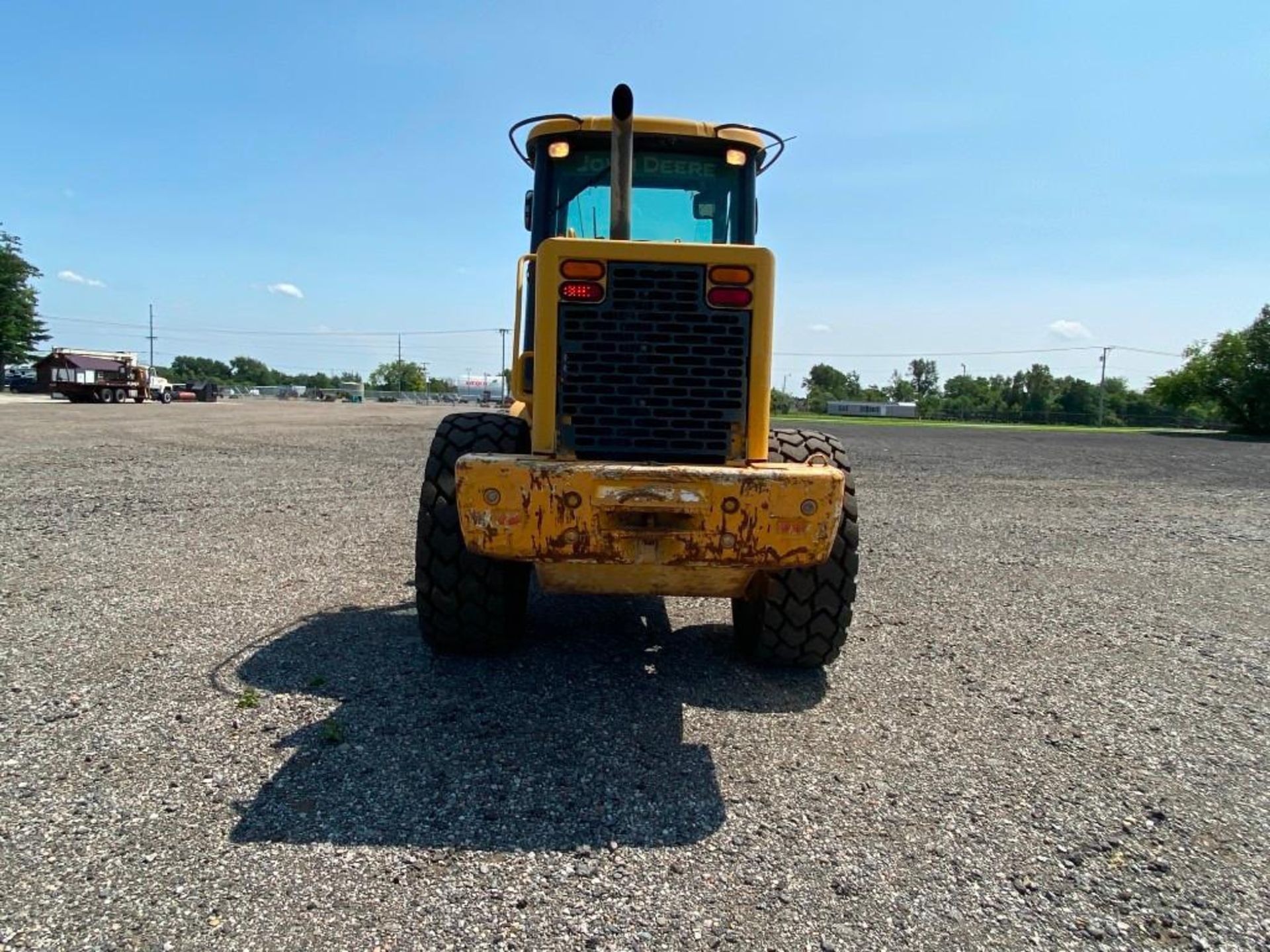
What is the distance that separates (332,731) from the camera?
3396 millimetres

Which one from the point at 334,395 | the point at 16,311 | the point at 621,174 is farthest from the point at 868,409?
the point at 621,174

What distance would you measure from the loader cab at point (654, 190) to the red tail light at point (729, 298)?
1075 millimetres

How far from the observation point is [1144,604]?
20.4 ft

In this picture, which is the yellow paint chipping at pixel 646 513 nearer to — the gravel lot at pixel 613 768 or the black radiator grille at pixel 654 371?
the black radiator grille at pixel 654 371

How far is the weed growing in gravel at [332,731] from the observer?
332 centimetres

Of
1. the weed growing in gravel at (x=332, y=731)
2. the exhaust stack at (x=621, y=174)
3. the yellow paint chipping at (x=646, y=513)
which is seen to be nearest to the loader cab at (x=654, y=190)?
the exhaust stack at (x=621, y=174)

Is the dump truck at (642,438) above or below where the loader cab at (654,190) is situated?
below

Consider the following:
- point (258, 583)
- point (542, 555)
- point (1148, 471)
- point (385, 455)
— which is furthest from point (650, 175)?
point (1148, 471)

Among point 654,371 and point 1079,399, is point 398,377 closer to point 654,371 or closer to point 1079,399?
point 1079,399

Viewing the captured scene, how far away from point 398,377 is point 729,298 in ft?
484

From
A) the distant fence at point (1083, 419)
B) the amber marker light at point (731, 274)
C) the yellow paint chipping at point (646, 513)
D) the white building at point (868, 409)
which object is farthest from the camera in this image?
the white building at point (868, 409)

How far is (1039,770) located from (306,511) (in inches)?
311

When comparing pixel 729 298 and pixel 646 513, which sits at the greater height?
pixel 729 298

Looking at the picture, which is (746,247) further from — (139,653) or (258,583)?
(258,583)
